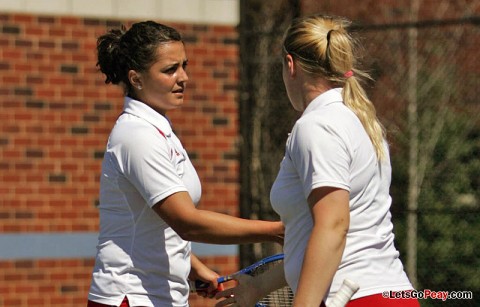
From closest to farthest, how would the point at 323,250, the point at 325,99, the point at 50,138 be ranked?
the point at 323,250 → the point at 325,99 → the point at 50,138

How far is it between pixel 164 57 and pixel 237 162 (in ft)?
14.9

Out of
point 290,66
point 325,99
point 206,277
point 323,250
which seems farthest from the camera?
point 206,277

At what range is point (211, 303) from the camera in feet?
30.0

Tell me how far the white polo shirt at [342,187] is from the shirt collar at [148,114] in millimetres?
883

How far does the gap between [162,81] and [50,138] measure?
13.2 ft

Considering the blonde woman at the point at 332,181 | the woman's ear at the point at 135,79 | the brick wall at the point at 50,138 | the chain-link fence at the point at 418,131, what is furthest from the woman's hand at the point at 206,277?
the chain-link fence at the point at 418,131

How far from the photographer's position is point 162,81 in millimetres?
4824

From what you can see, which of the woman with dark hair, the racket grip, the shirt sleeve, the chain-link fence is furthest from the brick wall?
the shirt sleeve

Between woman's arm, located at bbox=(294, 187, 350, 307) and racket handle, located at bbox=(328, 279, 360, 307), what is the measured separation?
1.7 inches

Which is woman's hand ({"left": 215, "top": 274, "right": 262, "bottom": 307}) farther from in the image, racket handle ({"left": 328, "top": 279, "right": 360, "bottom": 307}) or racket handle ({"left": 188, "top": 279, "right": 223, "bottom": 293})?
racket handle ({"left": 328, "top": 279, "right": 360, "bottom": 307})

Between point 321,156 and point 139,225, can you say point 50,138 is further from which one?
point 321,156

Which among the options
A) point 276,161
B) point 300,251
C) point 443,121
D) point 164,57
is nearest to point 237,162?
point 276,161

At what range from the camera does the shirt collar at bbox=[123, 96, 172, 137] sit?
4.67m

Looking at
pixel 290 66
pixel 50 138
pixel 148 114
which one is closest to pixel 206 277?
pixel 148 114
